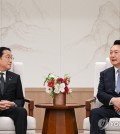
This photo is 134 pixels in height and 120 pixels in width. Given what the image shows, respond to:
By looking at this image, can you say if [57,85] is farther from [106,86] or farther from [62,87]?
[106,86]

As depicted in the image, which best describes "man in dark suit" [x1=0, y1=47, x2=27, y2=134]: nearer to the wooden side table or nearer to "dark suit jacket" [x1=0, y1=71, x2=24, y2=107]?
"dark suit jacket" [x1=0, y1=71, x2=24, y2=107]

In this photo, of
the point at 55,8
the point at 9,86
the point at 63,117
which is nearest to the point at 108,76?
the point at 63,117

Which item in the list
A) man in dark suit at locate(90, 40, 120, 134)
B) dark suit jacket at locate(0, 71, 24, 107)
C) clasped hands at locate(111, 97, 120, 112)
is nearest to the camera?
man in dark suit at locate(90, 40, 120, 134)

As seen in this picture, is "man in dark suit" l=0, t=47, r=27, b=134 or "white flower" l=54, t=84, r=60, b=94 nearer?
"man in dark suit" l=0, t=47, r=27, b=134

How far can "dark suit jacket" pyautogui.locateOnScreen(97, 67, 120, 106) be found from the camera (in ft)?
17.3

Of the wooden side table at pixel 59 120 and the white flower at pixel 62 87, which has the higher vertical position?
the white flower at pixel 62 87

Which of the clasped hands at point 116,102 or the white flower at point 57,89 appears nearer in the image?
the clasped hands at point 116,102

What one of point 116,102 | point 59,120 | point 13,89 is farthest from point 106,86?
point 13,89

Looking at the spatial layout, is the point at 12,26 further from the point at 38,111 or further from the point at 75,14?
the point at 38,111

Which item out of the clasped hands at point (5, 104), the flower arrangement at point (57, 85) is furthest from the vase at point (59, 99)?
the clasped hands at point (5, 104)

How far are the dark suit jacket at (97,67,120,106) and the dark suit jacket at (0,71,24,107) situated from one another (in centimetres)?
115

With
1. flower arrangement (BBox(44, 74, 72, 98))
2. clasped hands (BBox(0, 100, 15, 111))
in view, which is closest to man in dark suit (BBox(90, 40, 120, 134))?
flower arrangement (BBox(44, 74, 72, 98))

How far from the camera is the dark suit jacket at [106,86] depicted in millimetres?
5277

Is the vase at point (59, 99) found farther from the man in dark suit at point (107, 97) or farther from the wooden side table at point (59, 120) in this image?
the man in dark suit at point (107, 97)
